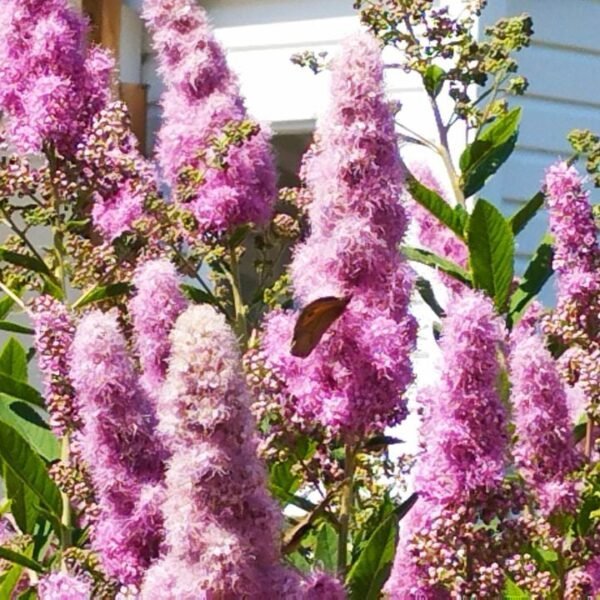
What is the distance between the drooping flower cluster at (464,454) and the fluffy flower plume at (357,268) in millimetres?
37

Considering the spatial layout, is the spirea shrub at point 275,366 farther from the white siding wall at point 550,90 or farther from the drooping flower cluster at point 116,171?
the white siding wall at point 550,90

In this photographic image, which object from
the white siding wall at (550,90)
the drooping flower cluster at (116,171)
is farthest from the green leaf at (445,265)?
the white siding wall at (550,90)

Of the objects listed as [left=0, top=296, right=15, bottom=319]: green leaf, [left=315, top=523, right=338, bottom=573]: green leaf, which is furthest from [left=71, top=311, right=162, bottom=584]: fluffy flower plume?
[left=0, top=296, right=15, bottom=319]: green leaf

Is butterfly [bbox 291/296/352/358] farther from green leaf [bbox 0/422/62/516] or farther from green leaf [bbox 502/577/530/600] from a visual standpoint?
green leaf [bbox 0/422/62/516]

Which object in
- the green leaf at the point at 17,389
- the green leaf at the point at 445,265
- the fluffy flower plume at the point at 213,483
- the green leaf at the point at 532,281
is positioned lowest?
the fluffy flower plume at the point at 213,483

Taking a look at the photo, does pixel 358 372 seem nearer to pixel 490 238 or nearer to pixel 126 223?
pixel 490 238

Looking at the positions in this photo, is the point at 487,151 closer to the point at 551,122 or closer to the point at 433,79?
the point at 433,79

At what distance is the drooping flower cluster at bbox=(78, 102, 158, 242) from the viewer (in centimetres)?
173

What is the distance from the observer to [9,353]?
2.07 metres

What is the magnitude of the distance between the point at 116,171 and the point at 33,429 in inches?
12.8

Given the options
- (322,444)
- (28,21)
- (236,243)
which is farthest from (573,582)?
(28,21)

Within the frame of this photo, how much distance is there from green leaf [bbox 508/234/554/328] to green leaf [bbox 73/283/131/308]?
42cm

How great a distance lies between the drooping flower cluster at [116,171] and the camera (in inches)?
68.2

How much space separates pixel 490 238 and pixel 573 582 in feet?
1.32
